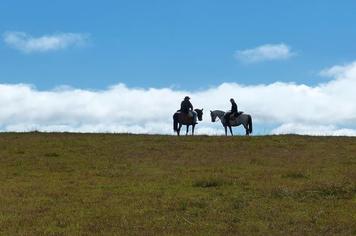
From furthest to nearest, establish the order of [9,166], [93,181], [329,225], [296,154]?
[296,154]
[9,166]
[93,181]
[329,225]

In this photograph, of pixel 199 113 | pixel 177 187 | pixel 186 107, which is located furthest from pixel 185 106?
pixel 177 187

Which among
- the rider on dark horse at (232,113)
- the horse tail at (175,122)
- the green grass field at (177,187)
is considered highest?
the rider on dark horse at (232,113)

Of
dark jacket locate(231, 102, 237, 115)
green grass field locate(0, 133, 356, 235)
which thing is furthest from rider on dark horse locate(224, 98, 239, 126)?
green grass field locate(0, 133, 356, 235)

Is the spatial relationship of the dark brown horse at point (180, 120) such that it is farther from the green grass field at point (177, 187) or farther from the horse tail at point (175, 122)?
the green grass field at point (177, 187)

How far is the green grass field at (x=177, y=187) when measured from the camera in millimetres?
13391

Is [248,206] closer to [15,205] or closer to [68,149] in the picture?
[15,205]

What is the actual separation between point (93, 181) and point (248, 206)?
6813 mm

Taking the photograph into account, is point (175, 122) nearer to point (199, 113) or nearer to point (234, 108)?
point (199, 113)

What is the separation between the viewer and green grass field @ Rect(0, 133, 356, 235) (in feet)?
43.9

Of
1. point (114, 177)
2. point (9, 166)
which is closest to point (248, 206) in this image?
point (114, 177)

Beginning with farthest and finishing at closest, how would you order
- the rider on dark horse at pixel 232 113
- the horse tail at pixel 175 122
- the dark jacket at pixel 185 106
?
the rider on dark horse at pixel 232 113 → the horse tail at pixel 175 122 → the dark jacket at pixel 185 106

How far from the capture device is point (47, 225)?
13359mm

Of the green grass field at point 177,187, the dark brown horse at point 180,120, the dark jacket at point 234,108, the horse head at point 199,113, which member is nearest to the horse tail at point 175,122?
the dark brown horse at point 180,120

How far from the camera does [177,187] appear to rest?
18734mm
